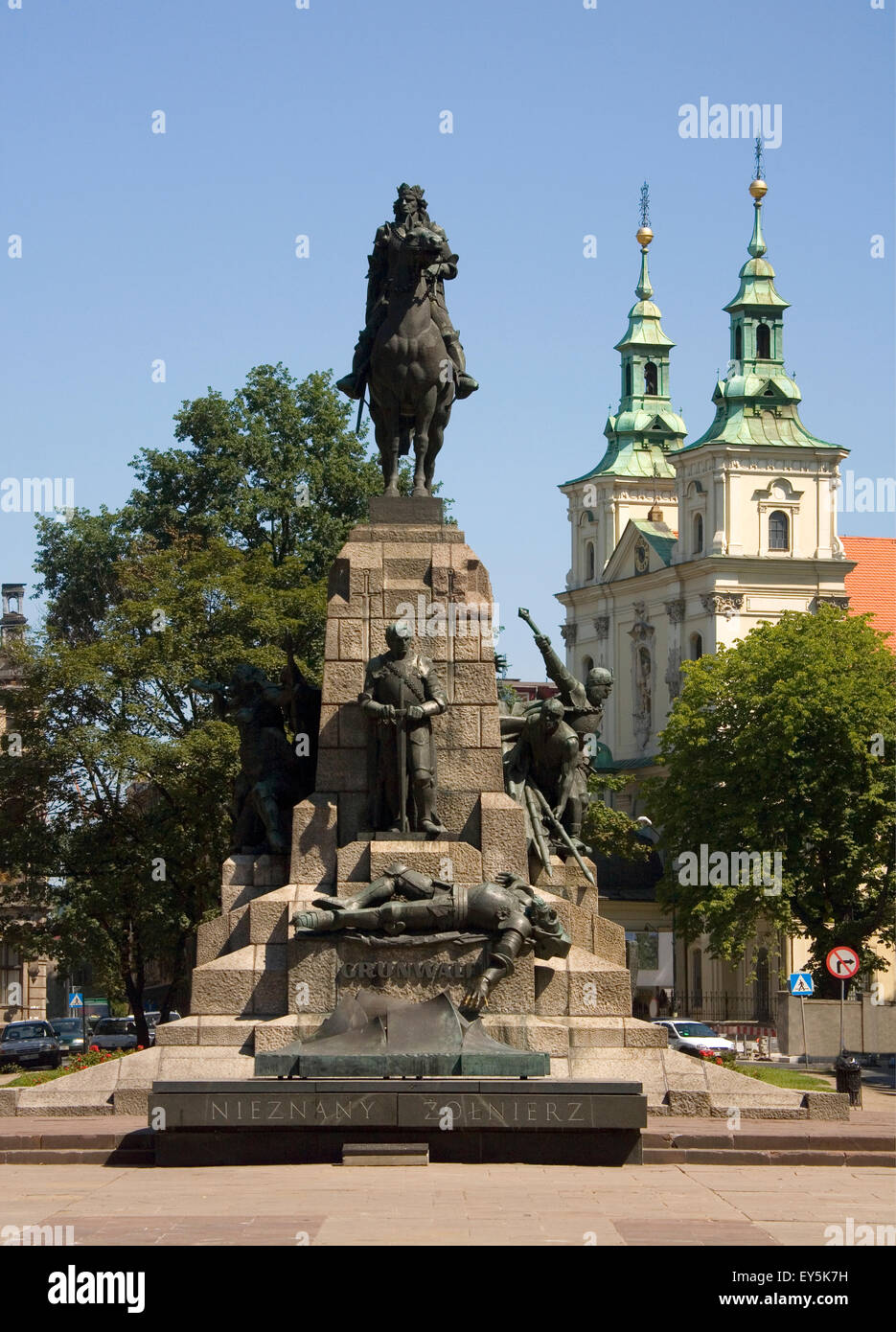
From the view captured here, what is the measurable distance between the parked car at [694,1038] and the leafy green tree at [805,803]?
20.6 ft

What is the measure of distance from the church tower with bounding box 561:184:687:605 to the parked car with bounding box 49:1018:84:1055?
55.1 meters

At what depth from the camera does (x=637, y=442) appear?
123m

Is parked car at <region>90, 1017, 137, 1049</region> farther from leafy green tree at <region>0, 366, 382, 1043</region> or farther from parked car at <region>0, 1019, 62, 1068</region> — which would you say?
leafy green tree at <region>0, 366, 382, 1043</region>

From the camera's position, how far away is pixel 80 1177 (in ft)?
59.8

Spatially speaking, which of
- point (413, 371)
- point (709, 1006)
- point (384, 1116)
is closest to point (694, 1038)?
point (413, 371)

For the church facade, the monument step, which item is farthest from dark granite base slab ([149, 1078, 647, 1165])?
the church facade

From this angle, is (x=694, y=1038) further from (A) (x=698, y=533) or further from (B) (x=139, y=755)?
(A) (x=698, y=533)

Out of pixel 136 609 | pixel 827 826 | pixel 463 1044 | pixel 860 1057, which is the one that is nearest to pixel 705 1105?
pixel 463 1044

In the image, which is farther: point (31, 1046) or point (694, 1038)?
point (694, 1038)

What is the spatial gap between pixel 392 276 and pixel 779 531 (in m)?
80.2

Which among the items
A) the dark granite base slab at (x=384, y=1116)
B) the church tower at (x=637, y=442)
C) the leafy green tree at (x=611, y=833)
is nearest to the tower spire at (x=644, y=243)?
the church tower at (x=637, y=442)

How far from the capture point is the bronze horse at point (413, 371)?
25000mm

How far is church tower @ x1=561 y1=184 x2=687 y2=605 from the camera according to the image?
120938mm

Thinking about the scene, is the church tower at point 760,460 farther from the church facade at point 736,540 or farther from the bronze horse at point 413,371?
the bronze horse at point 413,371
